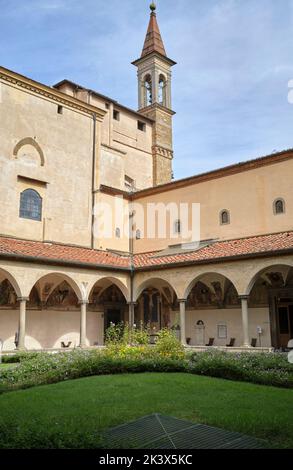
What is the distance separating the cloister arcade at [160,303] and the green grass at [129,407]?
361 inches

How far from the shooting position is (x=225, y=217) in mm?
24172

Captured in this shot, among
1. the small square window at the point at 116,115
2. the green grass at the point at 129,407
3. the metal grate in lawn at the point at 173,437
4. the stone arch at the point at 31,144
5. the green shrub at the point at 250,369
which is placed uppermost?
the small square window at the point at 116,115

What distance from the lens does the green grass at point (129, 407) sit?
5.45 meters

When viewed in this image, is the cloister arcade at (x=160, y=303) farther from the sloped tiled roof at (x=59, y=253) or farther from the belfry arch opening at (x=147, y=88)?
the belfry arch opening at (x=147, y=88)

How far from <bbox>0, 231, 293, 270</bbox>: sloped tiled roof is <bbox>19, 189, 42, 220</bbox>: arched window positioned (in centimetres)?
168

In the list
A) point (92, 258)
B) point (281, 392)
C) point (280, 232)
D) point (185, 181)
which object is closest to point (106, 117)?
point (185, 181)

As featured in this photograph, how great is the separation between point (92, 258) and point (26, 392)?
13044 millimetres

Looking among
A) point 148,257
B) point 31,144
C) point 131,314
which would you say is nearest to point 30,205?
point 31,144

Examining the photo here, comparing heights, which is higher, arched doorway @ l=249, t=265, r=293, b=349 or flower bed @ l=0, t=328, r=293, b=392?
arched doorway @ l=249, t=265, r=293, b=349

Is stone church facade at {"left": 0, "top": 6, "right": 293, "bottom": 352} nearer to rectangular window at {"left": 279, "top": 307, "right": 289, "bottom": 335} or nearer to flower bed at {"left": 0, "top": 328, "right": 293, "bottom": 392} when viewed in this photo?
rectangular window at {"left": 279, "top": 307, "right": 289, "bottom": 335}

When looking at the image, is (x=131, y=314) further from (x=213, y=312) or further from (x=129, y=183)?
(x=129, y=183)

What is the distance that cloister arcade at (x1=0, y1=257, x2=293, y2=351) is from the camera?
774 inches

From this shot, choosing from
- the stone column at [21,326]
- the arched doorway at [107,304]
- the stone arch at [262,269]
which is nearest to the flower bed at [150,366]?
the stone column at [21,326]

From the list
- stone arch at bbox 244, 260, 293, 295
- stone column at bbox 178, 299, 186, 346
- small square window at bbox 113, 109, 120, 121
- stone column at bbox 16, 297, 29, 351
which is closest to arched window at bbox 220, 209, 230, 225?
stone arch at bbox 244, 260, 293, 295
